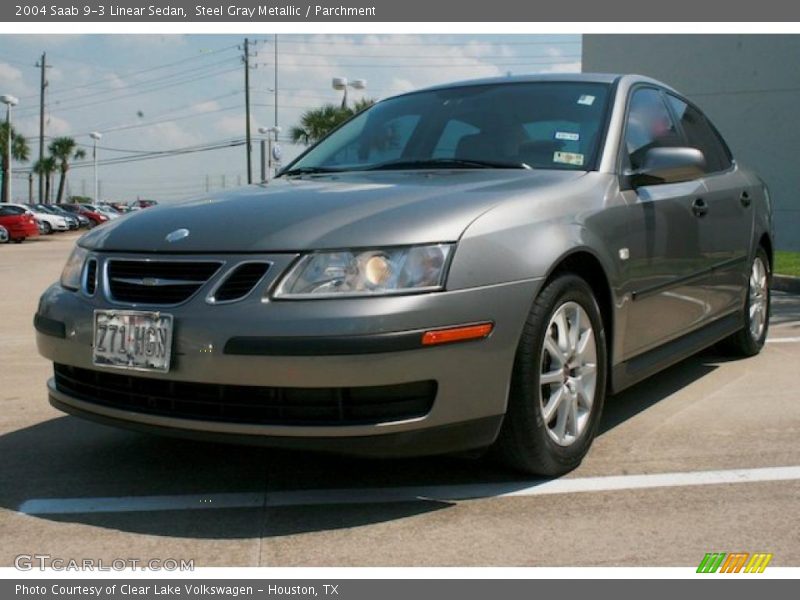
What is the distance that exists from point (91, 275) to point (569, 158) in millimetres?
1964

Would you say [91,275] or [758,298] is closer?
[91,275]

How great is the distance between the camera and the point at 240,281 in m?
2.92

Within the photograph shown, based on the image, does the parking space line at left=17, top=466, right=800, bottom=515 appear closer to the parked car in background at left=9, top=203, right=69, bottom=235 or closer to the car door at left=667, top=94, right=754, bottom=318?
the car door at left=667, top=94, right=754, bottom=318

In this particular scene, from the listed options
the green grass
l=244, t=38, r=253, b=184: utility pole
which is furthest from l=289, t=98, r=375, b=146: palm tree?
the green grass

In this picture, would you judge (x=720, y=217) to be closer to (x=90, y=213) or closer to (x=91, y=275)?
(x=91, y=275)

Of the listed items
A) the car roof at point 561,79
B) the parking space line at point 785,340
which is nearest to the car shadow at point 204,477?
the car roof at point 561,79

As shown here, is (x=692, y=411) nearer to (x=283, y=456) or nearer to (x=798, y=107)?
(x=283, y=456)

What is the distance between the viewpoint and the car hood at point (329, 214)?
295cm

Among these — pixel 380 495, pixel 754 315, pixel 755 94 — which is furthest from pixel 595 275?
pixel 755 94

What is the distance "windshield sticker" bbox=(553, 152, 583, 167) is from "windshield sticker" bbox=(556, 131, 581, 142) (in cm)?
10

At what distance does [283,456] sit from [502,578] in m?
1.36

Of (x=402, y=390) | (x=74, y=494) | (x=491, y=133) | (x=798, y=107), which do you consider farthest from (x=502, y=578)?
(x=798, y=107)

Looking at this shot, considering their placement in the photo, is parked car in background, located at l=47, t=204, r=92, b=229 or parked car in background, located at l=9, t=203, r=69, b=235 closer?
parked car in background, located at l=9, t=203, r=69, b=235

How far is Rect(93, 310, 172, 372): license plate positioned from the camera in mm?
2934
